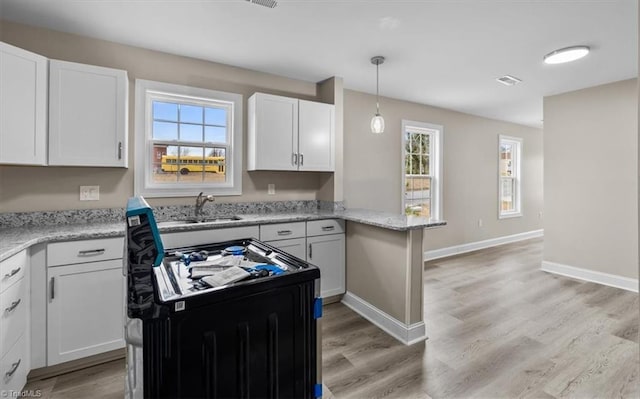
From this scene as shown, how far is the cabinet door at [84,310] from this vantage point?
6.49ft

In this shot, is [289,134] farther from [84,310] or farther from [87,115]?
[84,310]

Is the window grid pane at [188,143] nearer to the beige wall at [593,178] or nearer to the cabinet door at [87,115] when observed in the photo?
the cabinet door at [87,115]

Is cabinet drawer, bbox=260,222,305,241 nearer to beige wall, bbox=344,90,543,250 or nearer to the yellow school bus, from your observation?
the yellow school bus

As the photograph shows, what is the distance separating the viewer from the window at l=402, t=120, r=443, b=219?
480 cm

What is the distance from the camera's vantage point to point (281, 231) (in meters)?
2.88

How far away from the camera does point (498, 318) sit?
2.83 meters

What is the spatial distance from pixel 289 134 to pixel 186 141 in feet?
3.48

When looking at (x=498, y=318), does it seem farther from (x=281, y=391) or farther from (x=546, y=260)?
(x=281, y=391)

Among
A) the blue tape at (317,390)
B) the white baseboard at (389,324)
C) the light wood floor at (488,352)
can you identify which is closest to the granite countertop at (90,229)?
the white baseboard at (389,324)

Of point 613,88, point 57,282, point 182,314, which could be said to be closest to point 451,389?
point 182,314

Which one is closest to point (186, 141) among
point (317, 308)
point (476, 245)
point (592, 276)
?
point (317, 308)

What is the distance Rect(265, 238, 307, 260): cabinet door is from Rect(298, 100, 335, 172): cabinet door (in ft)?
2.83

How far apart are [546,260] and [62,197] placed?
584 centimetres

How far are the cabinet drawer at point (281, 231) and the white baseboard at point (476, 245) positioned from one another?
9.05ft
